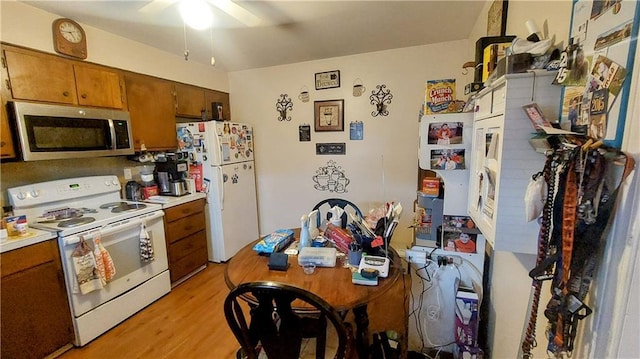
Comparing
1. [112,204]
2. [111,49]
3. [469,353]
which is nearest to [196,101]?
[111,49]

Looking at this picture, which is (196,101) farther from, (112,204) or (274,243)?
(274,243)

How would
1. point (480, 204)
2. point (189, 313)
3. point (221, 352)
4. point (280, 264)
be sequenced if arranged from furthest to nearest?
1. point (189, 313)
2. point (221, 352)
3. point (280, 264)
4. point (480, 204)

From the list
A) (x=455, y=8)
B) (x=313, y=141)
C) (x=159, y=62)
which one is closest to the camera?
(x=455, y=8)

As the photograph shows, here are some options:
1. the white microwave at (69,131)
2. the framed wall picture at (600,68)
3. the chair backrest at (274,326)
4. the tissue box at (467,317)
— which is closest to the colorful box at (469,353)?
the tissue box at (467,317)

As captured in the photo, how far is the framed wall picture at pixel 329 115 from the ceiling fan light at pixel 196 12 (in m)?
1.69

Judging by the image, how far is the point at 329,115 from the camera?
3219 mm

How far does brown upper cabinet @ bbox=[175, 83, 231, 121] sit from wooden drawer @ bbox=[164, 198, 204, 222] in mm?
1023

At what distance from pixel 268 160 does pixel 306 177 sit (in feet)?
1.99

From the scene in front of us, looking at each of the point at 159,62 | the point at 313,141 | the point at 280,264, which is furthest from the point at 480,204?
the point at 159,62

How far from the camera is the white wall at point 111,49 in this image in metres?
1.77

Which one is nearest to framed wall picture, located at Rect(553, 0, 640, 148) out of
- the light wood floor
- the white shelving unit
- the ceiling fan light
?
the white shelving unit

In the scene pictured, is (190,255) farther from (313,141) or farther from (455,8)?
(455,8)

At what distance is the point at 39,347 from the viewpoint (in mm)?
1735

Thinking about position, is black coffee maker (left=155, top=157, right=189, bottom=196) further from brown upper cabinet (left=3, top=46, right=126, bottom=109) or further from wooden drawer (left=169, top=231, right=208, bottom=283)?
brown upper cabinet (left=3, top=46, right=126, bottom=109)
